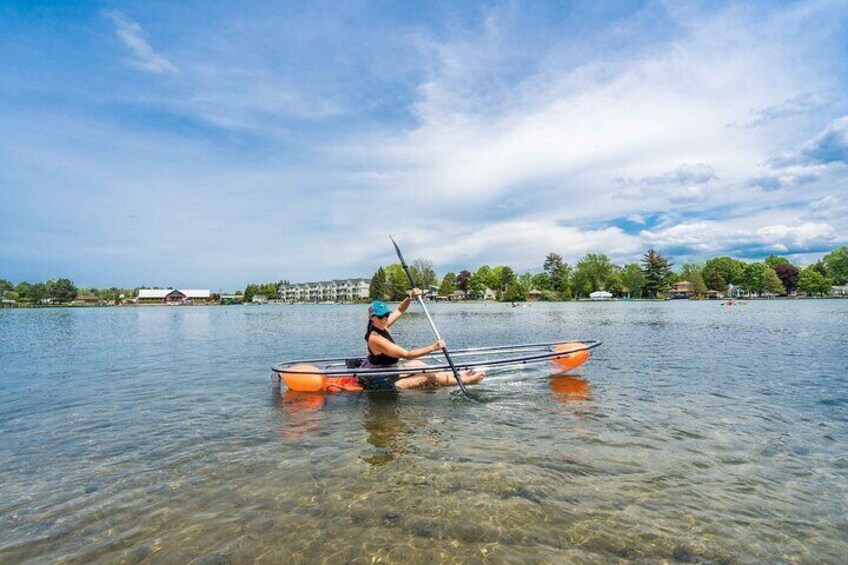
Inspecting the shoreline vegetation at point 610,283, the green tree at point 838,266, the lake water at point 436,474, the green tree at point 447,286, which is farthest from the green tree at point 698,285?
the lake water at point 436,474

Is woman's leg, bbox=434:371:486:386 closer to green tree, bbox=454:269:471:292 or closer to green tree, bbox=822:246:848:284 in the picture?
green tree, bbox=454:269:471:292

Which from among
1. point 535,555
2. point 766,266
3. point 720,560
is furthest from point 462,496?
point 766,266

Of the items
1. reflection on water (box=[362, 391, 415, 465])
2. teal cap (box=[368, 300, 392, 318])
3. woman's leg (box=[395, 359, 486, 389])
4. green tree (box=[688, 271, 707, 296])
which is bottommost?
reflection on water (box=[362, 391, 415, 465])

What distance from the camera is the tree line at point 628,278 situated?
157 meters

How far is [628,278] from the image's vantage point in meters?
172

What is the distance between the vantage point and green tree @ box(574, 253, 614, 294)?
173 meters

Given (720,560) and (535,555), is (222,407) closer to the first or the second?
(535,555)

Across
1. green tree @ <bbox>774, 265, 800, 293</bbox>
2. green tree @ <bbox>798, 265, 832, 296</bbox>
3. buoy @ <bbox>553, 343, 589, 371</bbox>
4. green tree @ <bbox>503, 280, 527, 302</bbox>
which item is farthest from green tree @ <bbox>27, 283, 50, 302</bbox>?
green tree @ <bbox>798, 265, 832, 296</bbox>

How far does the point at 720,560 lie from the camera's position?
4.64 metres

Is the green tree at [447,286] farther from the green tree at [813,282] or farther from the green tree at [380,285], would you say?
the green tree at [813,282]

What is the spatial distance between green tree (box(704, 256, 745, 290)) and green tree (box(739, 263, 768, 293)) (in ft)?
7.81

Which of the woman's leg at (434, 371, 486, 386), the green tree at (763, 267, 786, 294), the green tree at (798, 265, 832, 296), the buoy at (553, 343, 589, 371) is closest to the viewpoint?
the woman's leg at (434, 371, 486, 386)

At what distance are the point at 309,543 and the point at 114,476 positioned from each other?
14.1 feet

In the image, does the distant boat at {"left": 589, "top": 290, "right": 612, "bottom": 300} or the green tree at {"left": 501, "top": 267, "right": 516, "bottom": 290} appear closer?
the distant boat at {"left": 589, "top": 290, "right": 612, "bottom": 300}
